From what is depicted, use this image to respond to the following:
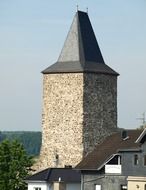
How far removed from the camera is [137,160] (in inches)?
2165

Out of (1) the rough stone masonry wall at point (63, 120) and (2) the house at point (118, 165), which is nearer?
(2) the house at point (118, 165)

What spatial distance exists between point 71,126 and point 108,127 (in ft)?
9.54

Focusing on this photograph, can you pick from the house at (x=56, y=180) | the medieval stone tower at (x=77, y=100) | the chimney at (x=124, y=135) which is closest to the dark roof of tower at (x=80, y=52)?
the medieval stone tower at (x=77, y=100)

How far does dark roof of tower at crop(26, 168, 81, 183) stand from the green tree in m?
3.10

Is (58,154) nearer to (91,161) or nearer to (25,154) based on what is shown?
(25,154)

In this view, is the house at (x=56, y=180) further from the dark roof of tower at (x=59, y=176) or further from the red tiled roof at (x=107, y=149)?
the red tiled roof at (x=107, y=149)

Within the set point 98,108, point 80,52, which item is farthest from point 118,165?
point 80,52

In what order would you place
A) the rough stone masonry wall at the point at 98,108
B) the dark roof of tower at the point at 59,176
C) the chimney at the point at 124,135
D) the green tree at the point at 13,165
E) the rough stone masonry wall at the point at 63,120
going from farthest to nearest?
the rough stone masonry wall at the point at 98,108 → the rough stone masonry wall at the point at 63,120 → the green tree at the point at 13,165 → the chimney at the point at 124,135 → the dark roof of tower at the point at 59,176

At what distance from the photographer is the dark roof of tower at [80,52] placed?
225ft

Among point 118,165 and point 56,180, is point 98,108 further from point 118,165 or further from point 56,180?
point 118,165

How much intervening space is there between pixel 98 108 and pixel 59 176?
10425 mm

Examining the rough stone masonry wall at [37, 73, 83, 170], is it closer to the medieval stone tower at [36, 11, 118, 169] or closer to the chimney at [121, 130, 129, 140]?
the medieval stone tower at [36, 11, 118, 169]

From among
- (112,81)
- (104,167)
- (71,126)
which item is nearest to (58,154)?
(71,126)

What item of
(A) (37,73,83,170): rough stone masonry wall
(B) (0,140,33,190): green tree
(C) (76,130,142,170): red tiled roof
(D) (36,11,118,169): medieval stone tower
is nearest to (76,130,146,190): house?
(C) (76,130,142,170): red tiled roof
